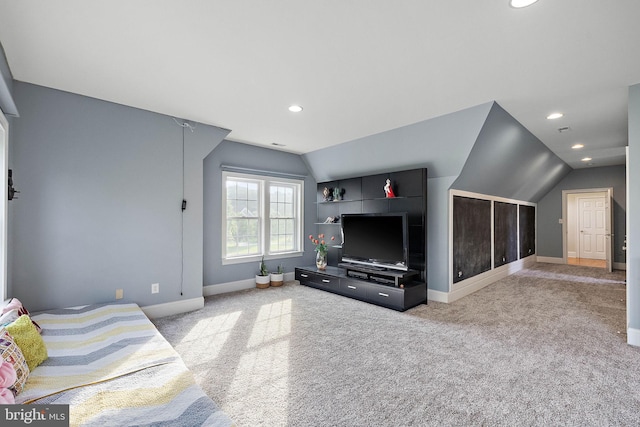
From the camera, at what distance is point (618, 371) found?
2395 mm

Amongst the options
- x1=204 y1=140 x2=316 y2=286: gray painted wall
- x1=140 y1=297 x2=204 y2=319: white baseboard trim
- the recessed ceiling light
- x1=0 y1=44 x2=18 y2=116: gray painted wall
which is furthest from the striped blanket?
the recessed ceiling light

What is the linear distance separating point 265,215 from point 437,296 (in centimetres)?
314

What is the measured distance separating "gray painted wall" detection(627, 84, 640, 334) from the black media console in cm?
210

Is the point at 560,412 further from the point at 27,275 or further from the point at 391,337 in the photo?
the point at 27,275

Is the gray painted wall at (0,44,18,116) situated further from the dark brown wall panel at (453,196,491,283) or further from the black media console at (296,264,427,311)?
the dark brown wall panel at (453,196,491,283)

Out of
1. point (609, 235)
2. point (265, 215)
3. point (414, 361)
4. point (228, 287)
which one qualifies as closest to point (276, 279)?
point (228, 287)

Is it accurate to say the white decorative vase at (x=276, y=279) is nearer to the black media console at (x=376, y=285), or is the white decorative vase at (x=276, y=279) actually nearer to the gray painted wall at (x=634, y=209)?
the black media console at (x=376, y=285)

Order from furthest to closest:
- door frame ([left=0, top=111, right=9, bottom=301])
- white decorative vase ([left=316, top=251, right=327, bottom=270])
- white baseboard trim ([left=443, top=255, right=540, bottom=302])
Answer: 1. white decorative vase ([left=316, top=251, right=327, bottom=270])
2. white baseboard trim ([left=443, top=255, right=540, bottom=302])
3. door frame ([left=0, top=111, right=9, bottom=301])

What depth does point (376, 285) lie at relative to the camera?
13.8ft

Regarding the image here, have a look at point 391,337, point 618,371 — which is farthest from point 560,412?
point 391,337

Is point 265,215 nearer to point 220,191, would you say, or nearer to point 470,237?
point 220,191

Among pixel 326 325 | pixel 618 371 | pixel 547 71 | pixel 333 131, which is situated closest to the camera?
pixel 618 371

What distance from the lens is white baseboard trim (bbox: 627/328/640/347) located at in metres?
Result: 2.83

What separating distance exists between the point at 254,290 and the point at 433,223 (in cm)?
311
